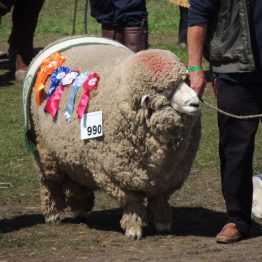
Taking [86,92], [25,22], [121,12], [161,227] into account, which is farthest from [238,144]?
[25,22]

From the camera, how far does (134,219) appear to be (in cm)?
683

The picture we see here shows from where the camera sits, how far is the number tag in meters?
6.67

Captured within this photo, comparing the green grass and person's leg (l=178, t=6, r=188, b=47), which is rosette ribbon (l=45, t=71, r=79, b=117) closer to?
the green grass

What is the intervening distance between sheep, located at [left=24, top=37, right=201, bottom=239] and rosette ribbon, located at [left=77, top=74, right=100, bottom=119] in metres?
0.03

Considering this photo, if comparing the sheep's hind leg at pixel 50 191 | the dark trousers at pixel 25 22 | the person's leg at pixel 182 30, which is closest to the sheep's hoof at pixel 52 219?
the sheep's hind leg at pixel 50 191

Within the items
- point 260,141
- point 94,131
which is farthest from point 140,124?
point 260,141

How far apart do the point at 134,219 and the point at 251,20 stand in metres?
1.51

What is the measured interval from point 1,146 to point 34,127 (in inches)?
115

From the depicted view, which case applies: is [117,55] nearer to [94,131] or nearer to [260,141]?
[94,131]

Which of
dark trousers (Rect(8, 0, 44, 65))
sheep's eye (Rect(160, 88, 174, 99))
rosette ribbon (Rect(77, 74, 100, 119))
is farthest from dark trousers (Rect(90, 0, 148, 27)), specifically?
sheep's eye (Rect(160, 88, 174, 99))

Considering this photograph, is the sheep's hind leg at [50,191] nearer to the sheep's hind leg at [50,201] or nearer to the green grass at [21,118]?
the sheep's hind leg at [50,201]

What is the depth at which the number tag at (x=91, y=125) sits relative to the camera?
6.67m

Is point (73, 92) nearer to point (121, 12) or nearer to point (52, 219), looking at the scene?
point (52, 219)

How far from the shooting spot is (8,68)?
14.4 m
